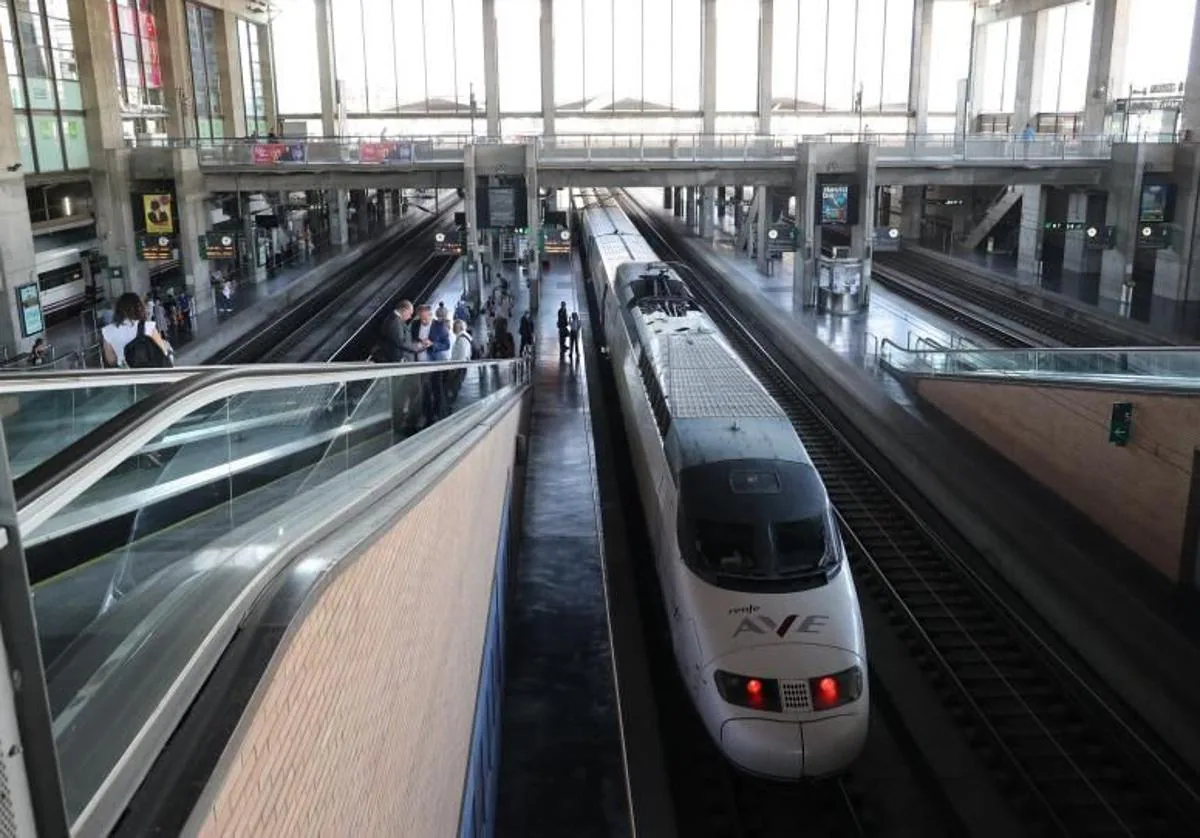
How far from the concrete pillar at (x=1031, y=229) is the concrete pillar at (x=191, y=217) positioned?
27449mm

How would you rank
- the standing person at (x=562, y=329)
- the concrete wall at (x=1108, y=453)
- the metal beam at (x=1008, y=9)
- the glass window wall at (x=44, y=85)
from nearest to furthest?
the concrete wall at (x=1108, y=453) < the standing person at (x=562, y=329) < the glass window wall at (x=44, y=85) < the metal beam at (x=1008, y=9)

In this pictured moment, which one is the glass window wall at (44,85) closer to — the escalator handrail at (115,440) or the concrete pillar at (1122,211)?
the escalator handrail at (115,440)

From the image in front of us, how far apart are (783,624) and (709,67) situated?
44954 millimetres

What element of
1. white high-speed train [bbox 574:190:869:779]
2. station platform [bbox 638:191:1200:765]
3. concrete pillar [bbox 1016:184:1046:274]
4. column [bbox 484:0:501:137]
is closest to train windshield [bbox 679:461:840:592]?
white high-speed train [bbox 574:190:869:779]

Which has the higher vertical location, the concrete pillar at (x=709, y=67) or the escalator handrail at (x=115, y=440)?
the concrete pillar at (x=709, y=67)

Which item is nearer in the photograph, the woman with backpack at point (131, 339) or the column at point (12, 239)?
the woman with backpack at point (131, 339)

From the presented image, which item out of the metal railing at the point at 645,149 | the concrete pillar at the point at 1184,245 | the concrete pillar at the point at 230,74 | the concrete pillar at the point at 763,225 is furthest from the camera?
the concrete pillar at the point at 230,74

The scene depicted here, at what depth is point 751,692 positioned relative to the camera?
815 centimetres

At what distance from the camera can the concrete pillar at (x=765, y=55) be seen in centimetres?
4816

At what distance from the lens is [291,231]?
44.9 meters

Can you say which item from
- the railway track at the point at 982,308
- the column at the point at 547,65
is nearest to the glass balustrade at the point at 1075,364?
the railway track at the point at 982,308

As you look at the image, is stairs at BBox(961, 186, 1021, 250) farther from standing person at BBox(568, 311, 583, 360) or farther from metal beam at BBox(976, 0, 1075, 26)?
standing person at BBox(568, 311, 583, 360)

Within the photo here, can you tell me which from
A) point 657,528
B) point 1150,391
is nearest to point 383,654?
point 657,528

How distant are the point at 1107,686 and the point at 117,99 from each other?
96.5 feet
